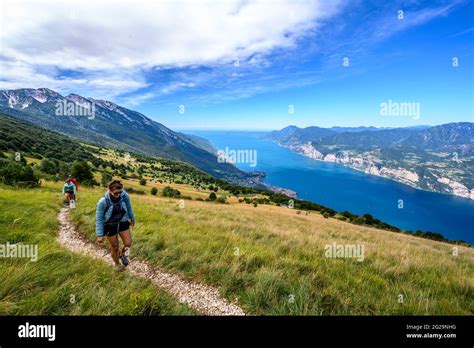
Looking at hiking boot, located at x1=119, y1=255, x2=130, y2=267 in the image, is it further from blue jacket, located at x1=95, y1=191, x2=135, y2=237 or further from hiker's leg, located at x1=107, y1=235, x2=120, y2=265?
blue jacket, located at x1=95, y1=191, x2=135, y2=237

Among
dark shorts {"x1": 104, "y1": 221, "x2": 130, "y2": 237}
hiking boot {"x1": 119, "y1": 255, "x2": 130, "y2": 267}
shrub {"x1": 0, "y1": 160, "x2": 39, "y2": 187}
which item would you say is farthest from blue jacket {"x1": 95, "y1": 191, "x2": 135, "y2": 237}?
shrub {"x1": 0, "y1": 160, "x2": 39, "y2": 187}

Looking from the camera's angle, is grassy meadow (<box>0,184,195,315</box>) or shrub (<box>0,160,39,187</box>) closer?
grassy meadow (<box>0,184,195,315</box>)

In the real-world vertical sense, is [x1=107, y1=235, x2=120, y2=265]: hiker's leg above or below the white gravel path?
above

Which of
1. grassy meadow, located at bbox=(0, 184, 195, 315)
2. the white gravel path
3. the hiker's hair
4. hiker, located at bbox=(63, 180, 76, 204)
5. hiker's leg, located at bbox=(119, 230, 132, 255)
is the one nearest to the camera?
grassy meadow, located at bbox=(0, 184, 195, 315)

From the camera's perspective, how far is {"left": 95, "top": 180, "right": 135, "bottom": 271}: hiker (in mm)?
6516

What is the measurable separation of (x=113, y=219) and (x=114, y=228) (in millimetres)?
252

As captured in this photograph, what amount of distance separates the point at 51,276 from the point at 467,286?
994cm

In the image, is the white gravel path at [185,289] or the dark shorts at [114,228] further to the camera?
the dark shorts at [114,228]

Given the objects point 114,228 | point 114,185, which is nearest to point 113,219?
point 114,228

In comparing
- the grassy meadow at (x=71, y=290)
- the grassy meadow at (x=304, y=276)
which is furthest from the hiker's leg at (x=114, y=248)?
the grassy meadow at (x=304, y=276)

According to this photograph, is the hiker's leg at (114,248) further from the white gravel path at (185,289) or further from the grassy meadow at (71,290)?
the grassy meadow at (71,290)

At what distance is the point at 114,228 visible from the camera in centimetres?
671

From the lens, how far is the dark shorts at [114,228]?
21.7 feet
